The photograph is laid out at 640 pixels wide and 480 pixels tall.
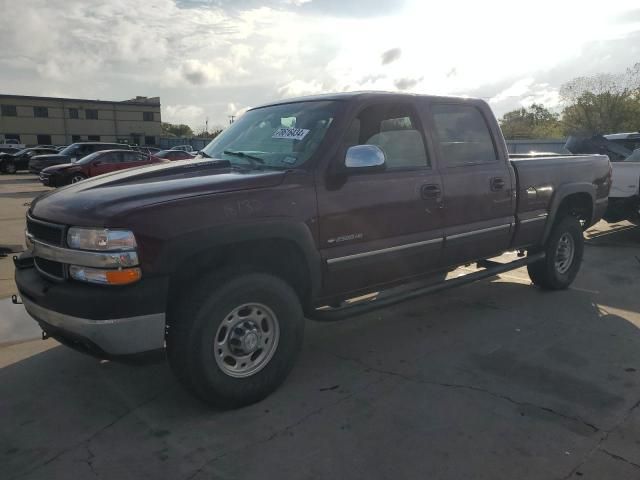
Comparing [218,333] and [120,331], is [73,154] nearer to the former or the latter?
[218,333]

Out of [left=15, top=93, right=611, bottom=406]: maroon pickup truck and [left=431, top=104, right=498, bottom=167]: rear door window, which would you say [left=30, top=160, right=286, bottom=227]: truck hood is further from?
[left=431, top=104, right=498, bottom=167]: rear door window

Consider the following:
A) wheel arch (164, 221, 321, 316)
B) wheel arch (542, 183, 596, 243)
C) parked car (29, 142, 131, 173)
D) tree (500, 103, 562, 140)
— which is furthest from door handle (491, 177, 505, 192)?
tree (500, 103, 562, 140)

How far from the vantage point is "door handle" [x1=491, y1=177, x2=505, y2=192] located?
4.69 m

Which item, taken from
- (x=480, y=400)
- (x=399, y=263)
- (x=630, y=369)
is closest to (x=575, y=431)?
(x=480, y=400)

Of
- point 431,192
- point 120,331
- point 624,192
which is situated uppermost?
point 431,192

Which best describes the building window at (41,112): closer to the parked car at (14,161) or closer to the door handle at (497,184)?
the parked car at (14,161)

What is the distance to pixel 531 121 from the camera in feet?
243

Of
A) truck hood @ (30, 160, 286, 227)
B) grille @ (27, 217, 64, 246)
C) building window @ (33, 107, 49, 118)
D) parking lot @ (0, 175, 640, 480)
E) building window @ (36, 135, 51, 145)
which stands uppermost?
building window @ (33, 107, 49, 118)

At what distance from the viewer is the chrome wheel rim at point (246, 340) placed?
10.4 ft

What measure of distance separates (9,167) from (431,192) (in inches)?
1245

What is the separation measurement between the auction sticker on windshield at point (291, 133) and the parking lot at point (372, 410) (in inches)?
67.4

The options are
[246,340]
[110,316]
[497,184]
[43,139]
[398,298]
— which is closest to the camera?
[110,316]

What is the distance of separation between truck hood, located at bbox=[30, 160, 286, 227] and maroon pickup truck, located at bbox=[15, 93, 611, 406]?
0.01 metres

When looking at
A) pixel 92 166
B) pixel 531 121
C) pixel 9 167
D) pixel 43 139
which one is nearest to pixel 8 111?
pixel 43 139
